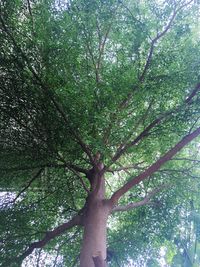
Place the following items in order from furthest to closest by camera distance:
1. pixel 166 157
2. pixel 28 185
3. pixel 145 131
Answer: pixel 28 185, pixel 145 131, pixel 166 157

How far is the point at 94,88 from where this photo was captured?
8.48ft

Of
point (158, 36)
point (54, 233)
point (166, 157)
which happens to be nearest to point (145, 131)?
point (166, 157)

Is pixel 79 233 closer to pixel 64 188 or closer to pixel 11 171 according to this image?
pixel 64 188

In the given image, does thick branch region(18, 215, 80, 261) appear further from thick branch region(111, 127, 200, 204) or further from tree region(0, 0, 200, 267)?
thick branch region(111, 127, 200, 204)

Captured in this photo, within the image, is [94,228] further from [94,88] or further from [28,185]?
[94,88]

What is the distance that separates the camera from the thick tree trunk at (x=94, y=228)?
9.34 feet

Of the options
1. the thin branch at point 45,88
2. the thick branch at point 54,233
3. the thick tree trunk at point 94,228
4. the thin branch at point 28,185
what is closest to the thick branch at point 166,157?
the thick tree trunk at point 94,228

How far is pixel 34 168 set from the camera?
11.2 ft

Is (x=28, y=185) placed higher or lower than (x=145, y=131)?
higher

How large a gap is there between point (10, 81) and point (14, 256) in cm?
193

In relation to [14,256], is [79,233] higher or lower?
higher

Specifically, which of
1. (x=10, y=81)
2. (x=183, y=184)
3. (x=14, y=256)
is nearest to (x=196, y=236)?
(x=183, y=184)

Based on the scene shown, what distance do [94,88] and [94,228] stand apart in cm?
132

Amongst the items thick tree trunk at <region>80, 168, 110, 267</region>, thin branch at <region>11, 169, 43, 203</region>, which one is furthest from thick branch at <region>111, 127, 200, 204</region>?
thin branch at <region>11, 169, 43, 203</region>
